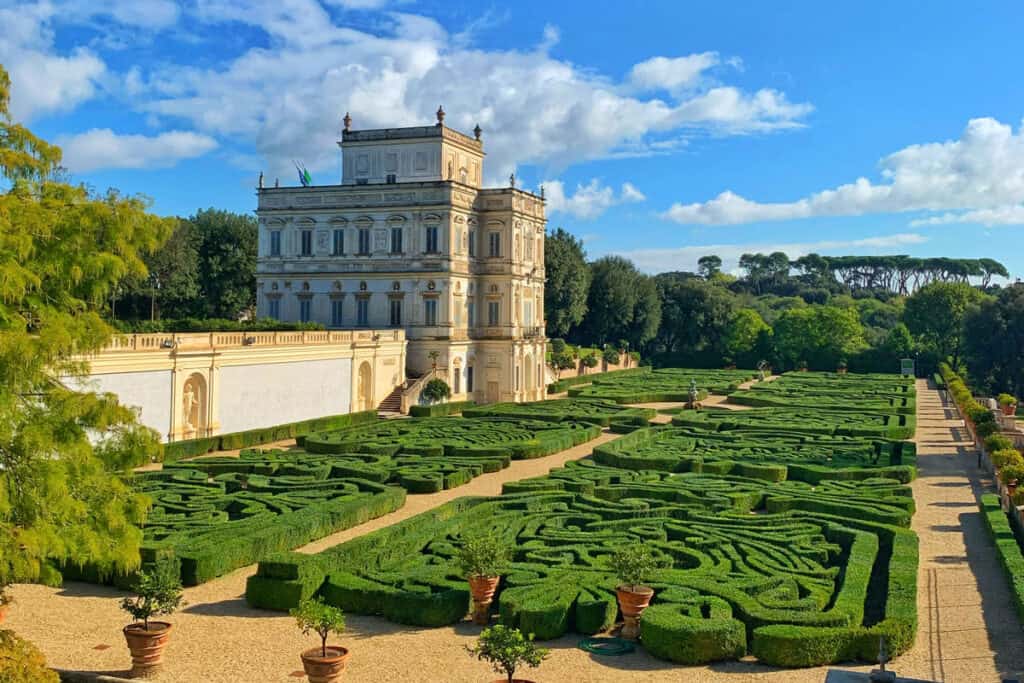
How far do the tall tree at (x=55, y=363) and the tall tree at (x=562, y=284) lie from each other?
5721cm

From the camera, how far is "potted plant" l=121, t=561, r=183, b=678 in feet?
43.3

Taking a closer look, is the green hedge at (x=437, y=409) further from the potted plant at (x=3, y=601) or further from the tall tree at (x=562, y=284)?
the potted plant at (x=3, y=601)

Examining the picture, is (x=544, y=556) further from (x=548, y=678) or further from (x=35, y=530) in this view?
(x=35, y=530)

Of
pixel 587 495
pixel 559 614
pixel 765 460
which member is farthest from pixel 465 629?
pixel 765 460

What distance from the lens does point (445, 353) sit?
174 ft

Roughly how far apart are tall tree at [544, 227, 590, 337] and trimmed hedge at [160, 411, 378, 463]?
26512 millimetres

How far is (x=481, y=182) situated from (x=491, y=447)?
101ft

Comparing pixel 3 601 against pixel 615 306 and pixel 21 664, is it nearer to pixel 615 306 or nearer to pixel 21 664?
pixel 21 664

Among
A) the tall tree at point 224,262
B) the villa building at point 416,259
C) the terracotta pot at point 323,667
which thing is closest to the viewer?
the terracotta pot at point 323,667

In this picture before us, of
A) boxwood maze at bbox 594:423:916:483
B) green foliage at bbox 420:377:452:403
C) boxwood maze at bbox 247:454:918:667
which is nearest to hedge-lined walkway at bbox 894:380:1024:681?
boxwood maze at bbox 247:454:918:667

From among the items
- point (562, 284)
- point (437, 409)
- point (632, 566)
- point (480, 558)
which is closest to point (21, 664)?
point (480, 558)

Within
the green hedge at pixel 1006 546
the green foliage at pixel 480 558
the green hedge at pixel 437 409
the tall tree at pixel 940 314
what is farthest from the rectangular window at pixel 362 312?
the tall tree at pixel 940 314

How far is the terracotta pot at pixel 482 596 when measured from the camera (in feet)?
52.2

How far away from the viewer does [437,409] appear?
48031 millimetres
